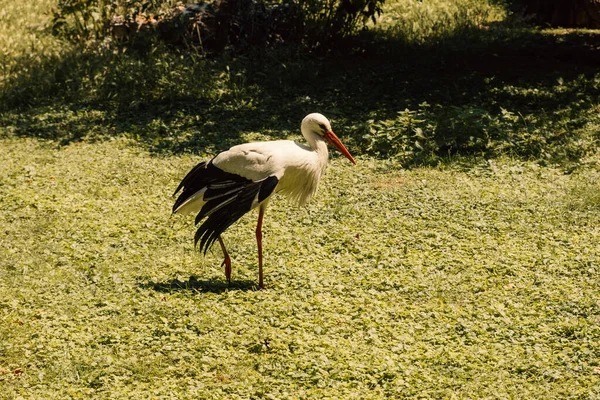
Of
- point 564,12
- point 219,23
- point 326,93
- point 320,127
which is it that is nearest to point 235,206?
A: point 320,127

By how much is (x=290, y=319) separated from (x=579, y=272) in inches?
98.1

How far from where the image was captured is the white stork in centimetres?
622

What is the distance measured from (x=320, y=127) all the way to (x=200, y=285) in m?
1.66

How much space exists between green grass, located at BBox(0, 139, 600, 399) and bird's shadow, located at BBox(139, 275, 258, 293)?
0.02 metres

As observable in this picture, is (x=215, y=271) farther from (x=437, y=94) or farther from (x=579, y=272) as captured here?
(x=437, y=94)

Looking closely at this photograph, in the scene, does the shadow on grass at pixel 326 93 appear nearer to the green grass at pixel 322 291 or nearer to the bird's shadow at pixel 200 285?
the green grass at pixel 322 291

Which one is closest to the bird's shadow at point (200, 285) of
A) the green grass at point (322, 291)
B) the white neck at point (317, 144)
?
the green grass at point (322, 291)

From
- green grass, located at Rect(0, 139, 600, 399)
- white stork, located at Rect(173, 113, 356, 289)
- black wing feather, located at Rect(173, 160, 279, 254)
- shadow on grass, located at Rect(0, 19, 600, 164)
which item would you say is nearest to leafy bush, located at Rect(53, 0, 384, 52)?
shadow on grass, located at Rect(0, 19, 600, 164)

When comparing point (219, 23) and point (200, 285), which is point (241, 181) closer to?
point (200, 285)

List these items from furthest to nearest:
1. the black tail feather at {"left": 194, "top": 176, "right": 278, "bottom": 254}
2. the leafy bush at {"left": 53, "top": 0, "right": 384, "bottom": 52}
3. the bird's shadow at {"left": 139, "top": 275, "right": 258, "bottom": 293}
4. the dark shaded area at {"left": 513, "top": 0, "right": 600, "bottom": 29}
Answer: the dark shaded area at {"left": 513, "top": 0, "right": 600, "bottom": 29} < the leafy bush at {"left": 53, "top": 0, "right": 384, "bottom": 52} < the bird's shadow at {"left": 139, "top": 275, "right": 258, "bottom": 293} < the black tail feather at {"left": 194, "top": 176, "right": 278, "bottom": 254}

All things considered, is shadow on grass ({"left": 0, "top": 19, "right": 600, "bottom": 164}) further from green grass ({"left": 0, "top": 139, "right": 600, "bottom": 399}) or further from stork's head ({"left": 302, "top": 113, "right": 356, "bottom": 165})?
stork's head ({"left": 302, "top": 113, "right": 356, "bottom": 165})

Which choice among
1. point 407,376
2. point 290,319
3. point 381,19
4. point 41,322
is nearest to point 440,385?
point 407,376

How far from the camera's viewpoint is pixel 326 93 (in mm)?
11617

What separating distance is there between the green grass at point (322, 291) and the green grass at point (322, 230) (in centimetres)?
2
